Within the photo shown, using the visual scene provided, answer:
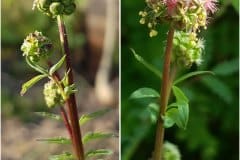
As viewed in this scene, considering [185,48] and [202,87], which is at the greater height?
[185,48]

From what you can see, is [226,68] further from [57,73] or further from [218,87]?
[57,73]

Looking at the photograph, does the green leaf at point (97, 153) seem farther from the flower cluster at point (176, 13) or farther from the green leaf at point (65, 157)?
the flower cluster at point (176, 13)

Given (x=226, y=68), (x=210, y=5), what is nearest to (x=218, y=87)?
(x=226, y=68)

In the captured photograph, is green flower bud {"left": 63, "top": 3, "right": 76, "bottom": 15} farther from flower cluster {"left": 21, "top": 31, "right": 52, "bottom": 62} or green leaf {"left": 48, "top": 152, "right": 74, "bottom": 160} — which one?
green leaf {"left": 48, "top": 152, "right": 74, "bottom": 160}

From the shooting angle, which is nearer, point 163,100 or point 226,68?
point 163,100

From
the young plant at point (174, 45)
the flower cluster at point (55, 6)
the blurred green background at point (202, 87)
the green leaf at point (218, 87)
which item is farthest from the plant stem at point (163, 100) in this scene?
the green leaf at point (218, 87)

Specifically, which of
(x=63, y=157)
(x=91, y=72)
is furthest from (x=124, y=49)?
(x=63, y=157)

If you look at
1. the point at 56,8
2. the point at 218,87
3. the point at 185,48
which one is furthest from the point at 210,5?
the point at 218,87
